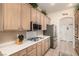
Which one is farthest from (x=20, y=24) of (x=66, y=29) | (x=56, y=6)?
(x=66, y=29)

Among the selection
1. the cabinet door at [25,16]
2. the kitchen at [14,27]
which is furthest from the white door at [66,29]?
the cabinet door at [25,16]

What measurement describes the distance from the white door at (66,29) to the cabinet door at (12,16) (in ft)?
3.41

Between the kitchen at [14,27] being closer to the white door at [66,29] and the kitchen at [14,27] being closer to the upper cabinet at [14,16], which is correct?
the upper cabinet at [14,16]

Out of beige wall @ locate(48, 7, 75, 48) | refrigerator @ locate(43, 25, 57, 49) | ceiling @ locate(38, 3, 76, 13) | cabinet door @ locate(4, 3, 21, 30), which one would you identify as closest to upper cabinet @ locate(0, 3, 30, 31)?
cabinet door @ locate(4, 3, 21, 30)

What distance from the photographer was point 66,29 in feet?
7.86

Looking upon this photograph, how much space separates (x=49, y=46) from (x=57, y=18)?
1.40 metres

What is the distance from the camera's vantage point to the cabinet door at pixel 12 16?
1.80 meters

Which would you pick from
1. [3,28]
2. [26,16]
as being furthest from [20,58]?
[26,16]

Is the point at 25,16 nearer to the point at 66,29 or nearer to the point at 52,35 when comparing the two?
the point at 66,29

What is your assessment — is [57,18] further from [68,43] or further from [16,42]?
[16,42]

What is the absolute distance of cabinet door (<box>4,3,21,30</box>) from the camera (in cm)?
180

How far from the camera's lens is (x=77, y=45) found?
2.57m

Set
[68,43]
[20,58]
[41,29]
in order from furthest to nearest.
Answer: [41,29] < [68,43] < [20,58]

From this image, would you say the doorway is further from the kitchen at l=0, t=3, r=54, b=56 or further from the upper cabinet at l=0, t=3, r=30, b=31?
the upper cabinet at l=0, t=3, r=30, b=31
